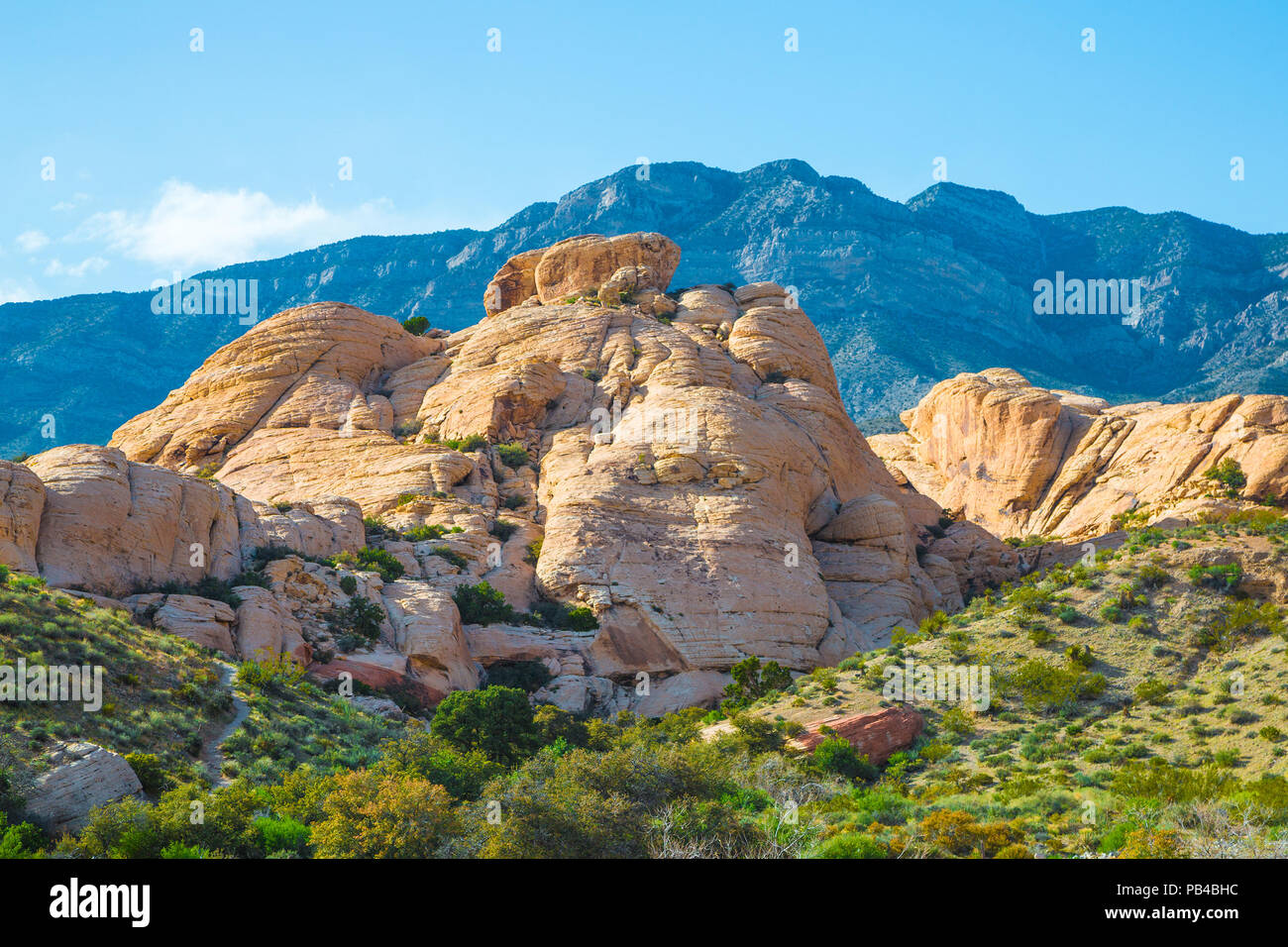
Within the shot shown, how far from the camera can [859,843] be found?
24469mm

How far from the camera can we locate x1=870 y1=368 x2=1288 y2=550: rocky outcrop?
63812 millimetres

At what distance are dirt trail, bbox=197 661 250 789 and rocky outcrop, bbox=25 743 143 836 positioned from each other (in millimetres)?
2859

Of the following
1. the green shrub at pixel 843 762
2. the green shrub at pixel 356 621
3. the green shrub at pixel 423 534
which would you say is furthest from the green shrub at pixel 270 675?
the green shrub at pixel 843 762

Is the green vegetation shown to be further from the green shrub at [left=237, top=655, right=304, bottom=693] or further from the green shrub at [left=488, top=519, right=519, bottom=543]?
the green shrub at [left=488, top=519, right=519, bottom=543]

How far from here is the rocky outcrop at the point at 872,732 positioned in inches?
1469

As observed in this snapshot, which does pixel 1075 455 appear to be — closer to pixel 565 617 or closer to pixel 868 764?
pixel 565 617

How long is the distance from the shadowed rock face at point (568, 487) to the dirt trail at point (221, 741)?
4828 mm

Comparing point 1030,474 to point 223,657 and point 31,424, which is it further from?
point 31,424

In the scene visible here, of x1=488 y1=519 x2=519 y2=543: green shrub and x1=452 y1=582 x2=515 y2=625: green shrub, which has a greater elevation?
x1=488 y1=519 x2=519 y2=543: green shrub

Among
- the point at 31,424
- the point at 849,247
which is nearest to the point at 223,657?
the point at 31,424

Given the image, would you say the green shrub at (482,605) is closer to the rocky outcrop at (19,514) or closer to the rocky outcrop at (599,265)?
the rocky outcrop at (19,514)

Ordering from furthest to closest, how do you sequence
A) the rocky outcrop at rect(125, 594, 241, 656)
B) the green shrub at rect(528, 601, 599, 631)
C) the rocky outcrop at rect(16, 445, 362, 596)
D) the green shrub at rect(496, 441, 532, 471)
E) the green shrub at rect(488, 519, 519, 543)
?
the green shrub at rect(496, 441, 532, 471) → the green shrub at rect(488, 519, 519, 543) → the green shrub at rect(528, 601, 599, 631) → the rocky outcrop at rect(16, 445, 362, 596) → the rocky outcrop at rect(125, 594, 241, 656)

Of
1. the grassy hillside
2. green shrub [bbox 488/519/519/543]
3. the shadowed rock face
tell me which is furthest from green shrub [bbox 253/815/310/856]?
green shrub [bbox 488/519/519/543]

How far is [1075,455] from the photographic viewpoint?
243 feet
